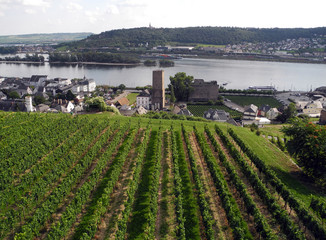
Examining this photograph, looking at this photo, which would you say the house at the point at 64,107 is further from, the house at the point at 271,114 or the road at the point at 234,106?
the house at the point at 271,114

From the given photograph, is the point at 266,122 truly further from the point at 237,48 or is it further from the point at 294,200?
the point at 237,48

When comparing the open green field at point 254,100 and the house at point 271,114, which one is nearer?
the house at point 271,114

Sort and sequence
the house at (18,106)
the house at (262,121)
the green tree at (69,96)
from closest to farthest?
the house at (18,106), the house at (262,121), the green tree at (69,96)

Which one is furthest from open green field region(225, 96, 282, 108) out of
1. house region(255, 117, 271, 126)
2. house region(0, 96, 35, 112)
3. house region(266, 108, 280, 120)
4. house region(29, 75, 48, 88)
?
house region(29, 75, 48, 88)

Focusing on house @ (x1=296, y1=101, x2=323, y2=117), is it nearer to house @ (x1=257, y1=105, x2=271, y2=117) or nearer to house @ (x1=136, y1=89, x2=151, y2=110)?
house @ (x1=257, y1=105, x2=271, y2=117)

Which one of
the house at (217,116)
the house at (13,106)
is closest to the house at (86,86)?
the house at (13,106)

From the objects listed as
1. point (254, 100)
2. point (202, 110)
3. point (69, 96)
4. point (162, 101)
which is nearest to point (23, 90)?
point (69, 96)

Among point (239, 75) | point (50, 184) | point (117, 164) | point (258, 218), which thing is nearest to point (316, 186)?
point (258, 218)
